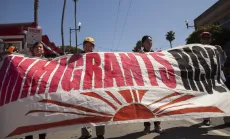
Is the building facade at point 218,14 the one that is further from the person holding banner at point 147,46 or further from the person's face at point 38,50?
the person's face at point 38,50

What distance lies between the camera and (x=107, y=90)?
4.63 meters

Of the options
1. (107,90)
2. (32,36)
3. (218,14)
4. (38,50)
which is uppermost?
(218,14)

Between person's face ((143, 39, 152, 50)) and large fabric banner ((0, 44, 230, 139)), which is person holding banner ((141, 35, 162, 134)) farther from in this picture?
large fabric banner ((0, 44, 230, 139))

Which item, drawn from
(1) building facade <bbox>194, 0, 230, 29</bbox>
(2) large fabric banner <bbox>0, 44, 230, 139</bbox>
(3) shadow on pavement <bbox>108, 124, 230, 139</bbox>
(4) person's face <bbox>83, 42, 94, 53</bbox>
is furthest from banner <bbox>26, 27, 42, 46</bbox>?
(1) building facade <bbox>194, 0, 230, 29</bbox>

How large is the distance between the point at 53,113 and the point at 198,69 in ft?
9.43

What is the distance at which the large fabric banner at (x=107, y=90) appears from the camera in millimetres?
4227

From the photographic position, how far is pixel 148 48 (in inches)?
233

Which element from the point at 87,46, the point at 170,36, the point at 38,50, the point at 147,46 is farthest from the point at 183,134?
the point at 170,36

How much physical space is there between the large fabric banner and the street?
73 centimetres

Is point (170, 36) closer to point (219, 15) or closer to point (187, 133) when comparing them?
point (219, 15)

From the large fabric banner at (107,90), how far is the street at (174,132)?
733 millimetres

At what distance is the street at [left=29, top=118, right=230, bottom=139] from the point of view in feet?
17.5

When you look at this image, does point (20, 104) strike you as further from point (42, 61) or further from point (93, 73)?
point (93, 73)

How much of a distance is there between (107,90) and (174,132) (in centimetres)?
198
